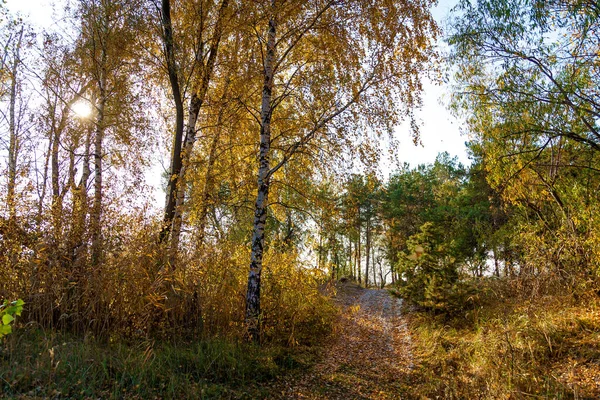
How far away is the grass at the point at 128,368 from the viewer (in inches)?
154

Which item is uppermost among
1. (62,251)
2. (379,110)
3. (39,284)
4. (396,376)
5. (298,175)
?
(379,110)

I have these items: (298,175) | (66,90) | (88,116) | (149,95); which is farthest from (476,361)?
(66,90)

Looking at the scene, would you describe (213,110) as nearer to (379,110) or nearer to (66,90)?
(379,110)

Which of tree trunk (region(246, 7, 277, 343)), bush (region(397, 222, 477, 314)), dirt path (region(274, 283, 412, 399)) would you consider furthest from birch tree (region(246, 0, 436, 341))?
bush (region(397, 222, 477, 314))

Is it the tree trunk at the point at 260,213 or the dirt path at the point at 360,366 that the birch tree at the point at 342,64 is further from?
the dirt path at the point at 360,366

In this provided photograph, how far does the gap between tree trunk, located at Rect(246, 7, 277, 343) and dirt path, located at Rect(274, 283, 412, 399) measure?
145cm

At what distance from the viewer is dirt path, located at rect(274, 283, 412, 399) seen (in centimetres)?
546

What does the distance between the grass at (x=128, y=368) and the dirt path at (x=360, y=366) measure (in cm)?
59

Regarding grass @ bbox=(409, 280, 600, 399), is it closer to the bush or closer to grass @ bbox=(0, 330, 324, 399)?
the bush

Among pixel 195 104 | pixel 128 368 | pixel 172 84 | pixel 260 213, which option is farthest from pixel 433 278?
pixel 172 84

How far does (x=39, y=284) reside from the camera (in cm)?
545

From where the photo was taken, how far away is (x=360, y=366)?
22.8 feet

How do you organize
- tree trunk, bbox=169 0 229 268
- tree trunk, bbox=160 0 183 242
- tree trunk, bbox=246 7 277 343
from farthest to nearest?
tree trunk, bbox=160 0 183 242
tree trunk, bbox=169 0 229 268
tree trunk, bbox=246 7 277 343

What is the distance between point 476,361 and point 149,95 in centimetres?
1001
